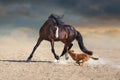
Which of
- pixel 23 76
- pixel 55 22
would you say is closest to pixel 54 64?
pixel 55 22

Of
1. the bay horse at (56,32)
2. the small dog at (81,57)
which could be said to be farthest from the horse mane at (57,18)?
the small dog at (81,57)

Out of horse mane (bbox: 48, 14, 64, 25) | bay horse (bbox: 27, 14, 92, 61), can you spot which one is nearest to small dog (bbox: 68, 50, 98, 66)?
bay horse (bbox: 27, 14, 92, 61)

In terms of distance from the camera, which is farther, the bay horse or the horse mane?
the horse mane

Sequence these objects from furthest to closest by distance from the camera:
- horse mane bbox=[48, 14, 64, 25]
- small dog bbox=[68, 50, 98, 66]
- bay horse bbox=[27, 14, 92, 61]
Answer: horse mane bbox=[48, 14, 64, 25]
bay horse bbox=[27, 14, 92, 61]
small dog bbox=[68, 50, 98, 66]

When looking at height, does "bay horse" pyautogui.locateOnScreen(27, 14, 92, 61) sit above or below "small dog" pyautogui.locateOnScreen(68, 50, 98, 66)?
above

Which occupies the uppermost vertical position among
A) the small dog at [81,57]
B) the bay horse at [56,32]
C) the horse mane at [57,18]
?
the horse mane at [57,18]

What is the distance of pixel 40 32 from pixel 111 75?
4.47 meters

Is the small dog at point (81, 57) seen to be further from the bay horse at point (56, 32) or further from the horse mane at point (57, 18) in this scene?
the horse mane at point (57, 18)

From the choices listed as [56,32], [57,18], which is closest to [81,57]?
[56,32]

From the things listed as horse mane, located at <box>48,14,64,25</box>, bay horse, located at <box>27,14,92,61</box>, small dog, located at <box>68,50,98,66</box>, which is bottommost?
small dog, located at <box>68,50,98,66</box>

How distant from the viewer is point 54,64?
21328mm

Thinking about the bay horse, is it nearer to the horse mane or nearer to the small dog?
the horse mane

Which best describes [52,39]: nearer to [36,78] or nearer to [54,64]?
→ [54,64]

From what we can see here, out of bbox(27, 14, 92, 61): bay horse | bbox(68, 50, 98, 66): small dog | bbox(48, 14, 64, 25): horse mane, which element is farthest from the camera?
bbox(48, 14, 64, 25): horse mane
